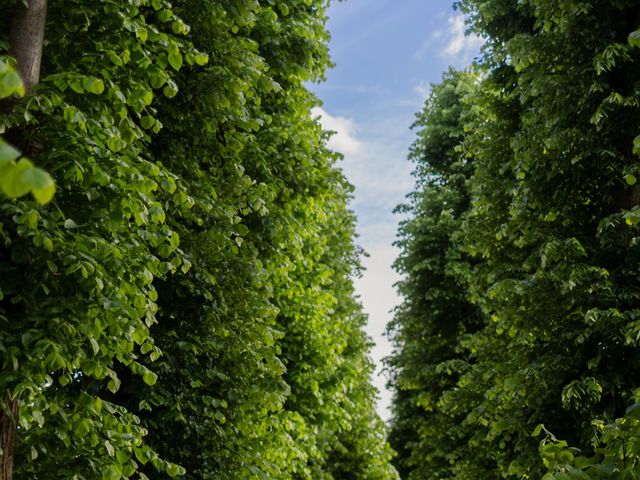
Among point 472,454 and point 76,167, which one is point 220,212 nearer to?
point 76,167

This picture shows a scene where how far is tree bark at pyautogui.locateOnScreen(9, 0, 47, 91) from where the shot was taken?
13.8 feet

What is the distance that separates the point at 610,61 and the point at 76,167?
5578 mm

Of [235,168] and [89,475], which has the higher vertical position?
[235,168]

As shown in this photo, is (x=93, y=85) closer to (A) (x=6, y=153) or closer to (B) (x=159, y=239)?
(B) (x=159, y=239)

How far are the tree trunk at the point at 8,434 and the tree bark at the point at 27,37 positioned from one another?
211cm

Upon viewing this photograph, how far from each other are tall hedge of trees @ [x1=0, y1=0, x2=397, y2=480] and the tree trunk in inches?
0.7

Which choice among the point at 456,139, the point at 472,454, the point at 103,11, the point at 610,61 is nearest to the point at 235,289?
the point at 103,11

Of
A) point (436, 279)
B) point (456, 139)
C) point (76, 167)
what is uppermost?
point (456, 139)

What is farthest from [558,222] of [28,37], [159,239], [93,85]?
[28,37]

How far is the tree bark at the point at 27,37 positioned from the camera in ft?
13.8

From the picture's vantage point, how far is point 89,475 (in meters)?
4.36

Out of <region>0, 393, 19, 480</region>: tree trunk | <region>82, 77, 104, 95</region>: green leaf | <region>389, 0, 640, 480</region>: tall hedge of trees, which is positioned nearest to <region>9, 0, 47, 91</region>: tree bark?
<region>82, 77, 104, 95</region>: green leaf

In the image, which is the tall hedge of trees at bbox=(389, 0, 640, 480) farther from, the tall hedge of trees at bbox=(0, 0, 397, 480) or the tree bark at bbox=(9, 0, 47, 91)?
the tree bark at bbox=(9, 0, 47, 91)

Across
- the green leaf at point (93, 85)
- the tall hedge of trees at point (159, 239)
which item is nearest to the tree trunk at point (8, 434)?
the tall hedge of trees at point (159, 239)
